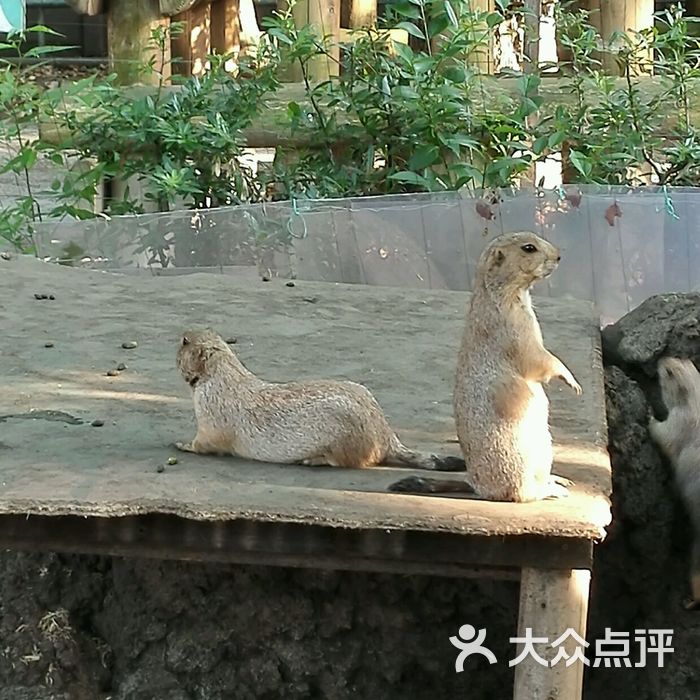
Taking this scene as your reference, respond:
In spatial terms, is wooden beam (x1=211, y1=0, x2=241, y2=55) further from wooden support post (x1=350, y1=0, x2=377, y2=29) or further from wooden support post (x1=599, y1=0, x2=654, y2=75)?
wooden support post (x1=599, y1=0, x2=654, y2=75)

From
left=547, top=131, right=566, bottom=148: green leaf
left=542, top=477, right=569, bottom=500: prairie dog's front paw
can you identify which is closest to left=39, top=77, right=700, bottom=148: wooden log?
left=547, top=131, right=566, bottom=148: green leaf

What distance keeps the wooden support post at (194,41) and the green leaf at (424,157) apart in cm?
187

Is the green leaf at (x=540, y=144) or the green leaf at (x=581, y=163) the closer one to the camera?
the green leaf at (x=581, y=163)

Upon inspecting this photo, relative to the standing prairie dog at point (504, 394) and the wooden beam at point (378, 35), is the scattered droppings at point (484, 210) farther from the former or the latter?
the standing prairie dog at point (504, 394)

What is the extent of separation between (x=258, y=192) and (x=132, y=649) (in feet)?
12.4

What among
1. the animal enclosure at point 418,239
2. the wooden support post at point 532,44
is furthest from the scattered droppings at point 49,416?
the wooden support post at point 532,44

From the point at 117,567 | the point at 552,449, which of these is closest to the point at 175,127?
the point at 117,567

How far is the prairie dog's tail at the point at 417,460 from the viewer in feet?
12.3

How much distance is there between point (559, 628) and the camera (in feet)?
11.1

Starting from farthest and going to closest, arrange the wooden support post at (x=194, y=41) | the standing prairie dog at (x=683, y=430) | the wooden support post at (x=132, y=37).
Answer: the wooden support post at (x=194, y=41) < the wooden support post at (x=132, y=37) < the standing prairie dog at (x=683, y=430)

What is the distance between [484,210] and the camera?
6.66 metres

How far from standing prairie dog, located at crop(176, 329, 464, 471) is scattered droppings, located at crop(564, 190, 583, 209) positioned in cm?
304

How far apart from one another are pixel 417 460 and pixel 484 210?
3.07 meters

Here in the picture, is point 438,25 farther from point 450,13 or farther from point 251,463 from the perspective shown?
point 251,463
